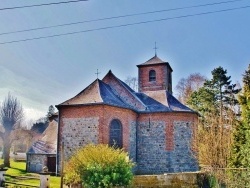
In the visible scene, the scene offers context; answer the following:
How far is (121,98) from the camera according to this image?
79.7 feet

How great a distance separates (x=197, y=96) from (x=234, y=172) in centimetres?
2307

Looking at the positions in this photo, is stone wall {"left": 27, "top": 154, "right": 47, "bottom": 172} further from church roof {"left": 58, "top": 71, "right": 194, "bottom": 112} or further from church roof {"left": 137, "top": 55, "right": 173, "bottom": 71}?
church roof {"left": 137, "top": 55, "right": 173, "bottom": 71}

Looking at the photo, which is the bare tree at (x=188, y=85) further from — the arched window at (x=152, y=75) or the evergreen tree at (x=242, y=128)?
the evergreen tree at (x=242, y=128)

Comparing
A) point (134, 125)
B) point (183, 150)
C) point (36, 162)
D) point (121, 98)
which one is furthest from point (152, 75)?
point (36, 162)

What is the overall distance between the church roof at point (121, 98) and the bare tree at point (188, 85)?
622 inches

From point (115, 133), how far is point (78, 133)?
2.60 metres

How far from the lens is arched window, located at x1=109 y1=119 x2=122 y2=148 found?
2067cm

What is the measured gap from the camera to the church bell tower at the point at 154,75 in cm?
2742

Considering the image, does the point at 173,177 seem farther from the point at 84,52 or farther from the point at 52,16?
the point at 52,16

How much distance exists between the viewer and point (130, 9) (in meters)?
9.51

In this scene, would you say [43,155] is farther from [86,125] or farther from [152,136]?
[152,136]

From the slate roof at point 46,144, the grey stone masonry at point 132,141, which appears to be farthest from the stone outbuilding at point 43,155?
the grey stone masonry at point 132,141

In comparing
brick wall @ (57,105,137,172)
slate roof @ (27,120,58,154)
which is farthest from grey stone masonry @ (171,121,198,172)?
slate roof @ (27,120,58,154)

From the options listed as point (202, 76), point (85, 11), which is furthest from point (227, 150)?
point (202, 76)
